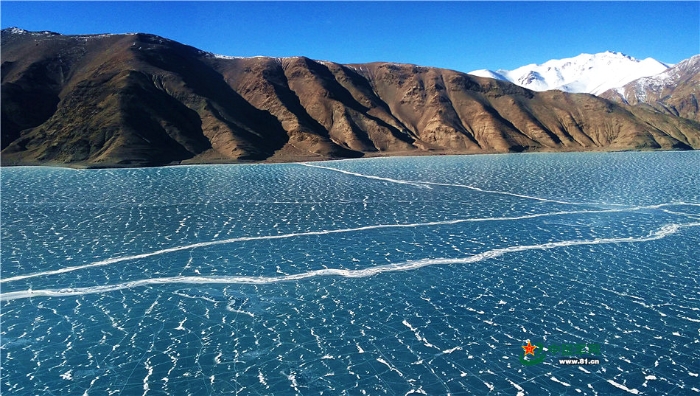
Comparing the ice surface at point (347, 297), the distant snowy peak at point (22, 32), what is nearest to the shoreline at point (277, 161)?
the ice surface at point (347, 297)

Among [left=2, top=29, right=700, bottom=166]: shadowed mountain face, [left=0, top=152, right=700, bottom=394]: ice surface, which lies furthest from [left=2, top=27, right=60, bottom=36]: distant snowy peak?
[left=0, top=152, right=700, bottom=394]: ice surface

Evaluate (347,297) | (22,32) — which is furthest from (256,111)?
(347,297)

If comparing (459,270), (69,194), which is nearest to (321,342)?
(459,270)

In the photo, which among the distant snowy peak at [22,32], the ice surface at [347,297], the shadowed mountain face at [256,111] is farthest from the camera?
the distant snowy peak at [22,32]

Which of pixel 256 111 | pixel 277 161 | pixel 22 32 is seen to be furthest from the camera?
pixel 22 32

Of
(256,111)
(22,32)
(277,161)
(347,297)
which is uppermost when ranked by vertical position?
(22,32)

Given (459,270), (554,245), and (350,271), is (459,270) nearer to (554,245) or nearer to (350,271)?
(350,271)

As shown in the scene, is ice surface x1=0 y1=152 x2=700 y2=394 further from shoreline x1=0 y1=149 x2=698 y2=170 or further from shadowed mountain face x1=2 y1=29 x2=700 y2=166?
shadowed mountain face x1=2 y1=29 x2=700 y2=166

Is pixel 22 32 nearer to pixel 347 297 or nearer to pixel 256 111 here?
pixel 256 111

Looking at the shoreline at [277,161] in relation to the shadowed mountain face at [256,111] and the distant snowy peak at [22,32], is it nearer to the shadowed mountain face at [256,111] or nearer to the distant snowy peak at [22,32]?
the shadowed mountain face at [256,111]
